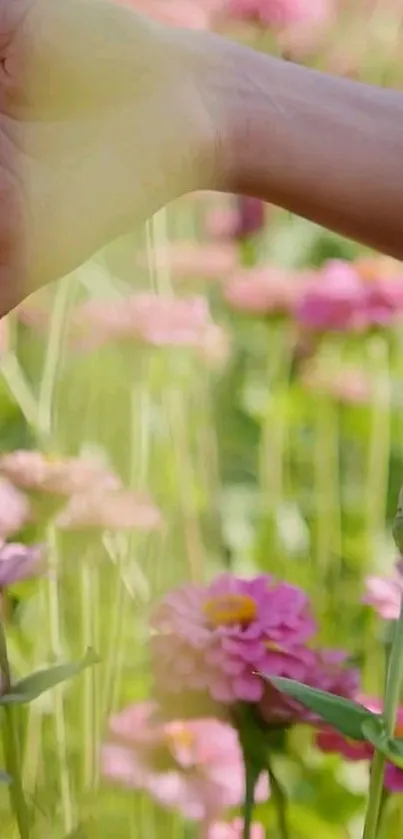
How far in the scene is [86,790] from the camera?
0.46 meters

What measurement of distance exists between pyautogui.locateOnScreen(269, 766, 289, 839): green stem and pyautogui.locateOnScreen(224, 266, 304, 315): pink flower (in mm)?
238

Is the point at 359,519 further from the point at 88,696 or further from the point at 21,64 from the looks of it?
the point at 21,64

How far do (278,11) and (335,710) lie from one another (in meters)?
0.34

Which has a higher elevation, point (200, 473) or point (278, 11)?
point (278, 11)

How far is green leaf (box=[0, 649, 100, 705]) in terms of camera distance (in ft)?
1.30

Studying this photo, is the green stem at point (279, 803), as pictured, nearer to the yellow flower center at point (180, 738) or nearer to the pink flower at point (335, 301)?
the yellow flower center at point (180, 738)

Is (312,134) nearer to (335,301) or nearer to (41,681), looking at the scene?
(335,301)

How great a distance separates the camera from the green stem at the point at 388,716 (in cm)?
37

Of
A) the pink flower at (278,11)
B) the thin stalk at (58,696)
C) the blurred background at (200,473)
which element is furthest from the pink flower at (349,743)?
the pink flower at (278,11)

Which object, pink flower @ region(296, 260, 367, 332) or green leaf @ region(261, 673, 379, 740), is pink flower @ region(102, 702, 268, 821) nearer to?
green leaf @ region(261, 673, 379, 740)

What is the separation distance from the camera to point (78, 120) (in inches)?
17.0

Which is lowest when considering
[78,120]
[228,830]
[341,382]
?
[228,830]

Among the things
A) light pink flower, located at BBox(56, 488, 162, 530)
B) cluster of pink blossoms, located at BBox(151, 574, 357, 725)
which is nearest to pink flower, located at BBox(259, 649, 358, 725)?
cluster of pink blossoms, located at BBox(151, 574, 357, 725)

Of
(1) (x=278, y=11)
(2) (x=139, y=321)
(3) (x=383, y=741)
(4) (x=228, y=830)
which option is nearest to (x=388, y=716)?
(3) (x=383, y=741)
